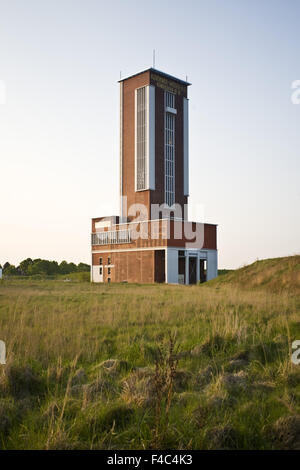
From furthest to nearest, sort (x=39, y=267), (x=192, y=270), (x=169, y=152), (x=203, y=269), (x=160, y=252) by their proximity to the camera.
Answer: (x=39, y=267) → (x=169, y=152) → (x=203, y=269) → (x=192, y=270) → (x=160, y=252)

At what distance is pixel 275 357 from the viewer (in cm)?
711

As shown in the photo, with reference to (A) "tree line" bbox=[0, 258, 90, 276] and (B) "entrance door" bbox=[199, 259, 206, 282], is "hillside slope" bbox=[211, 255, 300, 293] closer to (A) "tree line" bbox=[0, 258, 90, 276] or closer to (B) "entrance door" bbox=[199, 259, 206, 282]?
(B) "entrance door" bbox=[199, 259, 206, 282]

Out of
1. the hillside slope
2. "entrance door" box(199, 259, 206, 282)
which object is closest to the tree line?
"entrance door" box(199, 259, 206, 282)

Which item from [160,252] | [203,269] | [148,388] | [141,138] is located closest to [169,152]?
[141,138]

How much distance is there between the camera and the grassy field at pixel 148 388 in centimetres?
409

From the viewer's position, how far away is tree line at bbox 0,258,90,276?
300 ft

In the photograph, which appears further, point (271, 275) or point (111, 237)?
point (111, 237)

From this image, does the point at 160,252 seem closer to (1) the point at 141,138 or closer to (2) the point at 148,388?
(1) the point at 141,138

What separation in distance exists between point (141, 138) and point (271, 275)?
118 feet

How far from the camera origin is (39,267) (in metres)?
94.2

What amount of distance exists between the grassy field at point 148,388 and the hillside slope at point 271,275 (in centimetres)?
913

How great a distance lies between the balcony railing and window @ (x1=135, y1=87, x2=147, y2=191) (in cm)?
602

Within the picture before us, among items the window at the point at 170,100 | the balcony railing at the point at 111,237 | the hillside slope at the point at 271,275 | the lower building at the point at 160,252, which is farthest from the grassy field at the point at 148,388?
the window at the point at 170,100
